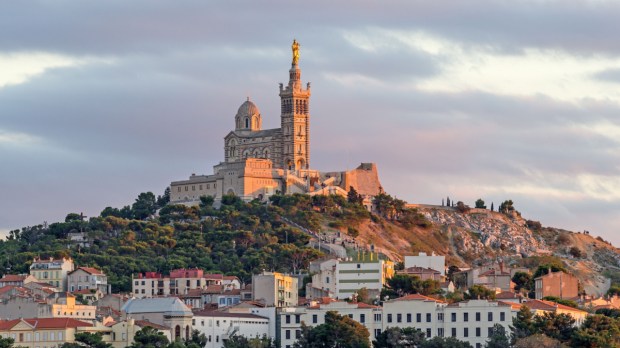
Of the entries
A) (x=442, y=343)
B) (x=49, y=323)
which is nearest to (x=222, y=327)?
(x=49, y=323)

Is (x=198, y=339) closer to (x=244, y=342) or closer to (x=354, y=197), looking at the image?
(x=244, y=342)

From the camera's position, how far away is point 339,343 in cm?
12450

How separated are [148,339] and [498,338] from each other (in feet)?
76.8

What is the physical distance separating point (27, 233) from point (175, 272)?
109 ft

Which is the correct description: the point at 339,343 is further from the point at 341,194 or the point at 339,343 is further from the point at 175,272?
the point at 341,194

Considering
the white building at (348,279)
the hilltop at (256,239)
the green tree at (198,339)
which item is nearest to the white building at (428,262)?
the hilltop at (256,239)

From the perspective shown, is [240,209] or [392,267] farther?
[240,209]

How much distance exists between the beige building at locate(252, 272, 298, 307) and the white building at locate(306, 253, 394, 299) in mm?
4448

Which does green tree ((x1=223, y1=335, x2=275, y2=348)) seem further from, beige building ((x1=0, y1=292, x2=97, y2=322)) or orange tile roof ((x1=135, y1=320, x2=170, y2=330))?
beige building ((x1=0, y1=292, x2=97, y2=322))

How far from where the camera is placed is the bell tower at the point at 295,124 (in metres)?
195

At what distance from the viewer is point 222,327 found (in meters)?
130

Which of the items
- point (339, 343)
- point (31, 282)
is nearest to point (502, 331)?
point (339, 343)

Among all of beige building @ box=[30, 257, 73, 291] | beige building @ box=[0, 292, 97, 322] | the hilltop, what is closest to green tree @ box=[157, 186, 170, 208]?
the hilltop

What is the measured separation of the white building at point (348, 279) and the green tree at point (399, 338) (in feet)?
73.4
